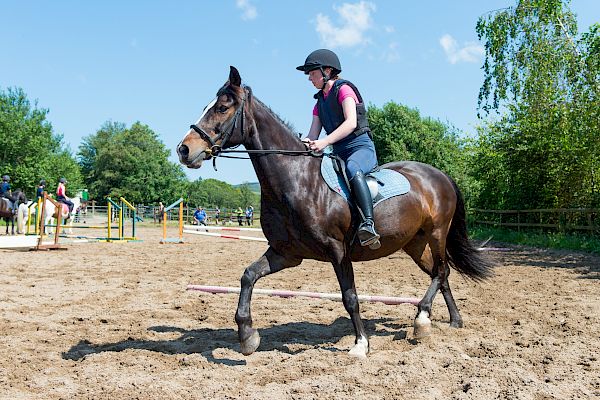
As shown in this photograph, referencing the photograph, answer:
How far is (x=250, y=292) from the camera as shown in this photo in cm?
480

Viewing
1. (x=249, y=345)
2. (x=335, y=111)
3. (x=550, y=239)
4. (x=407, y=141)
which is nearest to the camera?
(x=249, y=345)

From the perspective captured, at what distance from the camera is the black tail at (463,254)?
6.60 m

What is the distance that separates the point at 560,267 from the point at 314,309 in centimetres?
779

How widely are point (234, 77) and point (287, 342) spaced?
2.56 metres

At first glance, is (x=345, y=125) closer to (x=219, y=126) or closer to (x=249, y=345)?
(x=219, y=126)

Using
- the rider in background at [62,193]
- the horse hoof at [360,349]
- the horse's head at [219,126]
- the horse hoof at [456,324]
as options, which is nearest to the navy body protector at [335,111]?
the horse's head at [219,126]

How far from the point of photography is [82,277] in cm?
957

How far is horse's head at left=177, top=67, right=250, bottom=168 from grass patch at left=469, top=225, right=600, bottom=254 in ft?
45.6

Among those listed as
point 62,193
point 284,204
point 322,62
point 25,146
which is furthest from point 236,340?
point 25,146

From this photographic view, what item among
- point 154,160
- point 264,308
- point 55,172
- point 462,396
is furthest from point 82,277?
point 154,160

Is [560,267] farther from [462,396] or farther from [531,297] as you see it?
[462,396]

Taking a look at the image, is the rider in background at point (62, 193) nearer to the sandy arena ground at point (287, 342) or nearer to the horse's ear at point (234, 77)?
the sandy arena ground at point (287, 342)

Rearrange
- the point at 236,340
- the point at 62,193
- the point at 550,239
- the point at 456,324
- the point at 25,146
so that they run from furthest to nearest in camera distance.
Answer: the point at 25,146 < the point at 62,193 < the point at 550,239 < the point at 456,324 < the point at 236,340

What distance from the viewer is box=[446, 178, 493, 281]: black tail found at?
6602 mm
